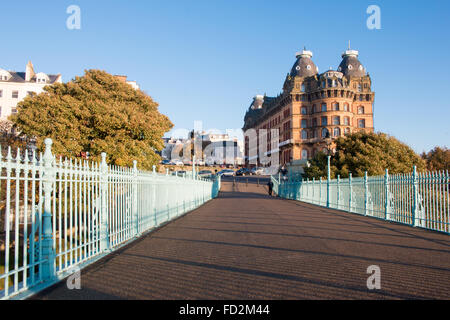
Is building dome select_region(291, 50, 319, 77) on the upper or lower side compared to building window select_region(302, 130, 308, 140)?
upper

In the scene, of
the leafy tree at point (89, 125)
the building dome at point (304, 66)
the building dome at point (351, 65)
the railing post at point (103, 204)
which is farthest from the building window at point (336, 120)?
the railing post at point (103, 204)

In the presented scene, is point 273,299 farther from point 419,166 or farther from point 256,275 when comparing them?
point 419,166

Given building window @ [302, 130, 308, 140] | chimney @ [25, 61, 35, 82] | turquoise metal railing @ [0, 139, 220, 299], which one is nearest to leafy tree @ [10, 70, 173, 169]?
turquoise metal railing @ [0, 139, 220, 299]

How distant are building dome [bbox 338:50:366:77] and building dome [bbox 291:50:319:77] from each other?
6.05m

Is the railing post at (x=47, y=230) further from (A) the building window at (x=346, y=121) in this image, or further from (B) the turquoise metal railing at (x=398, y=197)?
(A) the building window at (x=346, y=121)

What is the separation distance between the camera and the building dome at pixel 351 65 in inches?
3494

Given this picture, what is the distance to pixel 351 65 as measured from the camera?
89438mm

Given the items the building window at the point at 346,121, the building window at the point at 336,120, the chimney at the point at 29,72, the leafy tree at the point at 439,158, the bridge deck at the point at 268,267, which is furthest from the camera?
the building window at the point at 346,121

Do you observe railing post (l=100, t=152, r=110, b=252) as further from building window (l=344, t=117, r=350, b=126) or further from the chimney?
building window (l=344, t=117, r=350, b=126)

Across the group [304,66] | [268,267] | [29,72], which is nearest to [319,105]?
[304,66]

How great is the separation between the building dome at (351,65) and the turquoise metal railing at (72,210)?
81064mm

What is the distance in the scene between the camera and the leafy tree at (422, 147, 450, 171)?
58188 millimetres

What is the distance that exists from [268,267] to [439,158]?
2526 inches
